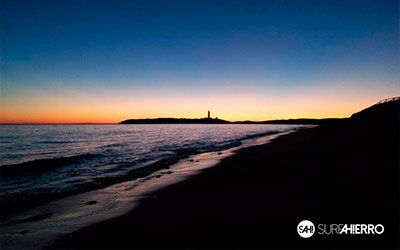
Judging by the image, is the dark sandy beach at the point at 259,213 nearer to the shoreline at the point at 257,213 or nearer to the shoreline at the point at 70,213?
the shoreline at the point at 257,213

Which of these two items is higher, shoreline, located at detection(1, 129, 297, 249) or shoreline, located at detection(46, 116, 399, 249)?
shoreline, located at detection(46, 116, 399, 249)

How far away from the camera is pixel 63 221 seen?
7.14 metres

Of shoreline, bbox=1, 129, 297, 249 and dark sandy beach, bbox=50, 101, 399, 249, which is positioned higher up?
dark sandy beach, bbox=50, 101, 399, 249

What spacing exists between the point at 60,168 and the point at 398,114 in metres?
26.3

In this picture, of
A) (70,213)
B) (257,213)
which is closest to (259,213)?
(257,213)

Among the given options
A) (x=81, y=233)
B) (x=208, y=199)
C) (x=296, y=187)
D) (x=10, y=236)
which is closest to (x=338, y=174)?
(x=296, y=187)

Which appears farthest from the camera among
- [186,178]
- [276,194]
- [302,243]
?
[186,178]

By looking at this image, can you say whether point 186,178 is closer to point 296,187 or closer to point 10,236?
point 296,187

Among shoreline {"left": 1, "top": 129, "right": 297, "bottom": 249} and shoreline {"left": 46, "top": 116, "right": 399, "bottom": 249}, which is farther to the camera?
shoreline {"left": 1, "top": 129, "right": 297, "bottom": 249}

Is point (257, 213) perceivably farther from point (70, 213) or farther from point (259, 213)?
point (70, 213)

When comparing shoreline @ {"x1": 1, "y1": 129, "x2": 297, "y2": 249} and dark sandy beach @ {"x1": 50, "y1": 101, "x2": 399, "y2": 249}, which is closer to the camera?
dark sandy beach @ {"x1": 50, "y1": 101, "x2": 399, "y2": 249}

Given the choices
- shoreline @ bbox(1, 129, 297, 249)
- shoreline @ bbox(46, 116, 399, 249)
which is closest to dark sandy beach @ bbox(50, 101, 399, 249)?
shoreline @ bbox(46, 116, 399, 249)

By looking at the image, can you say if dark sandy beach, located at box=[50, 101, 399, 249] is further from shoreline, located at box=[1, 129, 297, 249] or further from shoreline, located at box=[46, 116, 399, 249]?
shoreline, located at box=[1, 129, 297, 249]

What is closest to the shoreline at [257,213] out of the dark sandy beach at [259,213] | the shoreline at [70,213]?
the dark sandy beach at [259,213]
